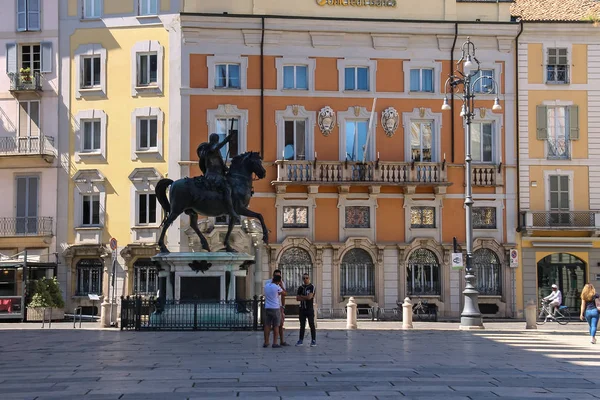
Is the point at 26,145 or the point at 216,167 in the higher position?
the point at 26,145

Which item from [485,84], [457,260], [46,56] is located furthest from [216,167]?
[485,84]

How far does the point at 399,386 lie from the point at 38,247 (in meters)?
34.2

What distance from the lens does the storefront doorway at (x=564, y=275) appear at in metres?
46.5

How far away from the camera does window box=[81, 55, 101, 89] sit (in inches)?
1858

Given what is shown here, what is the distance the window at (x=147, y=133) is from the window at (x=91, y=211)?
3.30 metres

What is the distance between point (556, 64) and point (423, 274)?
484 inches

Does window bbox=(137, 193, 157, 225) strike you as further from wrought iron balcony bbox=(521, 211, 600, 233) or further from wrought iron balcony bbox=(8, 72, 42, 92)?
wrought iron balcony bbox=(521, 211, 600, 233)

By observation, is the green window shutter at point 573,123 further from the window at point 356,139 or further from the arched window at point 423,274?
the window at point 356,139

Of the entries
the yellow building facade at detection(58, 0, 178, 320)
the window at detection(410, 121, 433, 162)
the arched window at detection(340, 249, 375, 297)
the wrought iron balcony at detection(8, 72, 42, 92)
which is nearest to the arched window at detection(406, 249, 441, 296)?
the arched window at detection(340, 249, 375, 297)

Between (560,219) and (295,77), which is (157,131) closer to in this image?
(295,77)

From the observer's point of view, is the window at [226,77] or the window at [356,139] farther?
the window at [356,139]

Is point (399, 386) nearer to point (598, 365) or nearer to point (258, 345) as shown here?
point (598, 365)

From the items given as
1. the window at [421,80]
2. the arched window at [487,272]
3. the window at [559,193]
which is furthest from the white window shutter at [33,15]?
the window at [559,193]

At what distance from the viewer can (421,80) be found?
47.4 m
